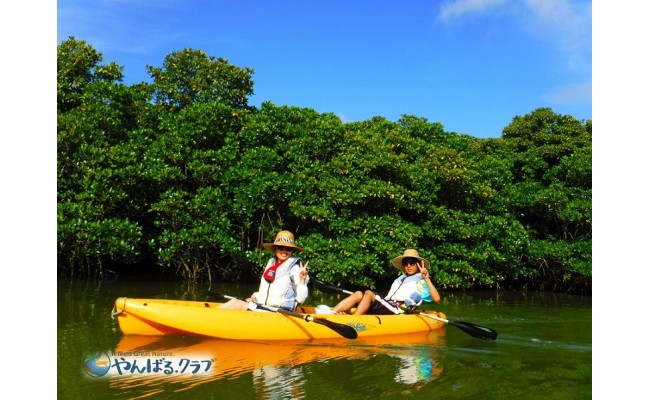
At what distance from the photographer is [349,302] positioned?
809 cm

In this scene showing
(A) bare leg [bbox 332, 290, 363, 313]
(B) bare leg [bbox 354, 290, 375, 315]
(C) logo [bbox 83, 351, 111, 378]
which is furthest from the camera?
(A) bare leg [bbox 332, 290, 363, 313]

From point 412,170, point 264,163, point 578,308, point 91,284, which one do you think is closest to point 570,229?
point 578,308

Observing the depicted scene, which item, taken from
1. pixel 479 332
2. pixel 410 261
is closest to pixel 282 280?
pixel 410 261

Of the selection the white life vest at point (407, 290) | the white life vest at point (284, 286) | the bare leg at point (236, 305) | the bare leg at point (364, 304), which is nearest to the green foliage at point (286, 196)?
the white life vest at point (407, 290)

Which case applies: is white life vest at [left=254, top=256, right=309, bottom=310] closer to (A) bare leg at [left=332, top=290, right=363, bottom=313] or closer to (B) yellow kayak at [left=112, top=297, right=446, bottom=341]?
(B) yellow kayak at [left=112, top=297, right=446, bottom=341]

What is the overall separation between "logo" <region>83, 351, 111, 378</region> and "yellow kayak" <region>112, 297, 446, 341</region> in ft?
2.15

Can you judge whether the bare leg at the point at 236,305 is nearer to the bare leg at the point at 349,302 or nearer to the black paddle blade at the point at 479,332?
the bare leg at the point at 349,302

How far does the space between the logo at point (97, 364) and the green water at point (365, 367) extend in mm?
67

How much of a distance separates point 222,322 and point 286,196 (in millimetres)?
6607

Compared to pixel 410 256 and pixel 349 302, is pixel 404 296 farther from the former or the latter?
pixel 349 302

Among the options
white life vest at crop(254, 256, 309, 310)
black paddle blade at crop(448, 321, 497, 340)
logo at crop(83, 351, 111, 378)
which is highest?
white life vest at crop(254, 256, 309, 310)

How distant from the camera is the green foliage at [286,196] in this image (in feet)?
40.9

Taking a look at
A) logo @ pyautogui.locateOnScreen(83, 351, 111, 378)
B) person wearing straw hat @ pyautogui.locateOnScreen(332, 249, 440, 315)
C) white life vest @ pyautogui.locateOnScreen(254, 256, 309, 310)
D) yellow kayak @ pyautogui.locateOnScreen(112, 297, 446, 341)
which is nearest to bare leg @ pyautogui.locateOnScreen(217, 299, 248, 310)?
white life vest @ pyautogui.locateOnScreen(254, 256, 309, 310)

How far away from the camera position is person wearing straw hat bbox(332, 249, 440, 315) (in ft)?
26.3
